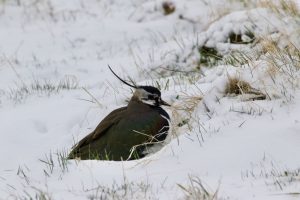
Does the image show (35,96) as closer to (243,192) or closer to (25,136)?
(25,136)

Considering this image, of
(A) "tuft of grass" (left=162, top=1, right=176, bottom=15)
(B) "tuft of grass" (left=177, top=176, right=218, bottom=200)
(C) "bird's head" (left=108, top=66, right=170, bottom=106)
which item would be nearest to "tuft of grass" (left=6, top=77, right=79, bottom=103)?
(C) "bird's head" (left=108, top=66, right=170, bottom=106)

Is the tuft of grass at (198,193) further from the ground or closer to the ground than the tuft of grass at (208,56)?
closer to the ground

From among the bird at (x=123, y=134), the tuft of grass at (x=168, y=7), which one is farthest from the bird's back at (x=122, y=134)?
the tuft of grass at (x=168, y=7)

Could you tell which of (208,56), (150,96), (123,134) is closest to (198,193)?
(123,134)

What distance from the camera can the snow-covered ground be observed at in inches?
187

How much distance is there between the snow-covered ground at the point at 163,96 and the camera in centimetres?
474

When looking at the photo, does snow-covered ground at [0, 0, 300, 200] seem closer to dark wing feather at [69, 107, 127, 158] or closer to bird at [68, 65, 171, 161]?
bird at [68, 65, 171, 161]

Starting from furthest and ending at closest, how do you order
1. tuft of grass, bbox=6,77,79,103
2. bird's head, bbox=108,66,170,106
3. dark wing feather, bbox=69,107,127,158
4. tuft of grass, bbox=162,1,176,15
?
tuft of grass, bbox=162,1,176,15 → tuft of grass, bbox=6,77,79,103 → bird's head, bbox=108,66,170,106 → dark wing feather, bbox=69,107,127,158

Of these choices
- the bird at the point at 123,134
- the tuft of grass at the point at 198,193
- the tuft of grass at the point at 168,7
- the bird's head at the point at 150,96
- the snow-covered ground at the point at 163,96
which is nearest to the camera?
the tuft of grass at the point at 198,193

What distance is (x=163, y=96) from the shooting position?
7270 millimetres

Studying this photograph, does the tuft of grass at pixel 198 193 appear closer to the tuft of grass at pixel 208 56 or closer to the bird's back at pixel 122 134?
the bird's back at pixel 122 134

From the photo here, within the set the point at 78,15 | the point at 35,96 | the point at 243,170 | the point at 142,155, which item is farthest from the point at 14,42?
the point at 243,170

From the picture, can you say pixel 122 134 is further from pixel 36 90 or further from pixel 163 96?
pixel 36 90

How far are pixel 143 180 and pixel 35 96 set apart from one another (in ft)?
12.3
